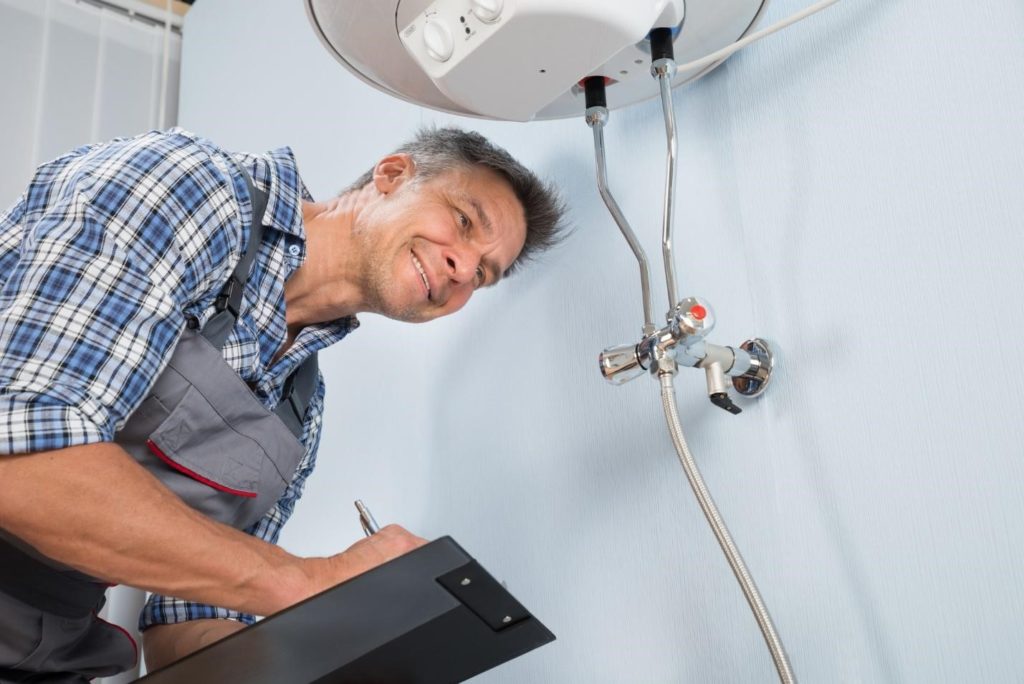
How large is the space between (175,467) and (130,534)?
23 centimetres

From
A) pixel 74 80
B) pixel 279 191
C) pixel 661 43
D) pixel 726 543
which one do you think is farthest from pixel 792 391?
pixel 74 80

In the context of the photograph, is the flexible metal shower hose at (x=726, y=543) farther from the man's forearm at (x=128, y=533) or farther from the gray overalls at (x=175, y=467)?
the gray overalls at (x=175, y=467)

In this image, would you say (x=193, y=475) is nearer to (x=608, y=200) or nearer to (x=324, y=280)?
(x=324, y=280)

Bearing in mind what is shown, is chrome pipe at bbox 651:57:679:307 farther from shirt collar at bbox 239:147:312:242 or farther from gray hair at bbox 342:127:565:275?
shirt collar at bbox 239:147:312:242

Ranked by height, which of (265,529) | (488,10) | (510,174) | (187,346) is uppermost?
(488,10)

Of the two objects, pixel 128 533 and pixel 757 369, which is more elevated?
pixel 757 369

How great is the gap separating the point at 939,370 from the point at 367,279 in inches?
24.5

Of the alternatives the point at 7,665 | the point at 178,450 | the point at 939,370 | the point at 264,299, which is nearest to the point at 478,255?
the point at 264,299

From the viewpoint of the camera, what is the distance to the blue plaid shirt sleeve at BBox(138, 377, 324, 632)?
118 cm

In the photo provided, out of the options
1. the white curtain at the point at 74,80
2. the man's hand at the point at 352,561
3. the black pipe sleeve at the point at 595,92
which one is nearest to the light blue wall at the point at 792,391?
the black pipe sleeve at the point at 595,92

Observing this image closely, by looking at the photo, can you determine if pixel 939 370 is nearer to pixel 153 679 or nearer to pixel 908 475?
pixel 908 475

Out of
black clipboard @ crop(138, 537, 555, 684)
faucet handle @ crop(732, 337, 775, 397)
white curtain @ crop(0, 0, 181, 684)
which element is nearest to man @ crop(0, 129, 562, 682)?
black clipboard @ crop(138, 537, 555, 684)

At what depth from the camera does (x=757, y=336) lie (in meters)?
0.92

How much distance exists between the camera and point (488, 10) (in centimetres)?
79
